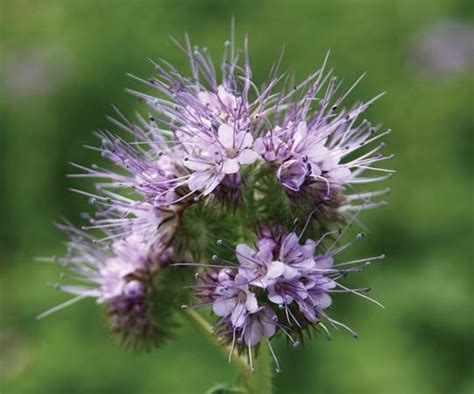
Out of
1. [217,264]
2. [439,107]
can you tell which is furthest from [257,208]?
[439,107]

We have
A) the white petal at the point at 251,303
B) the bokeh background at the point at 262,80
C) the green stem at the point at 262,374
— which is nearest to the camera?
the white petal at the point at 251,303

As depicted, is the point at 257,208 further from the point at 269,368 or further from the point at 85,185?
the point at 85,185

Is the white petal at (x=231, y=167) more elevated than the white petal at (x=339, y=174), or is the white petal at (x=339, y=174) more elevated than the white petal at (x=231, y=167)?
the white petal at (x=231, y=167)

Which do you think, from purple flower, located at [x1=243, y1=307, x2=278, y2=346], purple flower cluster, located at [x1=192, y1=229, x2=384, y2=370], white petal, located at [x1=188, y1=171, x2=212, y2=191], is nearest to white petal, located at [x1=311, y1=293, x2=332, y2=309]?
purple flower cluster, located at [x1=192, y1=229, x2=384, y2=370]

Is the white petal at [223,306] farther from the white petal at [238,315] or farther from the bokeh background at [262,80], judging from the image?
the bokeh background at [262,80]

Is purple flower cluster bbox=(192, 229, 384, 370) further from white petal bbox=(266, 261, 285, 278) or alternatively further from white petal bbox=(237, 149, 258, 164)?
white petal bbox=(237, 149, 258, 164)

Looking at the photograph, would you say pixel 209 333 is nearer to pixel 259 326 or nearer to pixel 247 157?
pixel 259 326

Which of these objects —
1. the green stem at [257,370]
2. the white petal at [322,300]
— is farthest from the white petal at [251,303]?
the green stem at [257,370]

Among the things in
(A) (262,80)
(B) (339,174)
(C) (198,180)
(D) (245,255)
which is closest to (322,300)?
(D) (245,255)

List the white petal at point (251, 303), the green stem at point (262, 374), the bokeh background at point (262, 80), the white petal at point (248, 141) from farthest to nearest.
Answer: the bokeh background at point (262, 80) → the green stem at point (262, 374) → the white petal at point (248, 141) → the white petal at point (251, 303)
